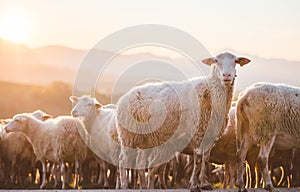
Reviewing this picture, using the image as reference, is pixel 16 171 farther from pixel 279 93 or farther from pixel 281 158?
pixel 279 93

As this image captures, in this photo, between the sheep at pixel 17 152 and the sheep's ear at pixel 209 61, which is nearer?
the sheep's ear at pixel 209 61

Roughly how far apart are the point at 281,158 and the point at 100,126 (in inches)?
199

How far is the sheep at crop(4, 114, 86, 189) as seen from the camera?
670 inches

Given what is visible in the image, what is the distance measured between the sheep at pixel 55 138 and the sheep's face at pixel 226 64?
20.3 feet

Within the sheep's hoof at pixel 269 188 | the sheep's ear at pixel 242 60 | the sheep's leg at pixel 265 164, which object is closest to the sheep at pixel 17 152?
the sheep's ear at pixel 242 60

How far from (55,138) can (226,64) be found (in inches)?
272

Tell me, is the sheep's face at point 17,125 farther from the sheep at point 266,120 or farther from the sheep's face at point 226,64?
the sheep at point 266,120

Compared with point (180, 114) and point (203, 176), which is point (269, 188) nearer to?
point (203, 176)

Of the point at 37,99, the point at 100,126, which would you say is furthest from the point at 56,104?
the point at 100,126

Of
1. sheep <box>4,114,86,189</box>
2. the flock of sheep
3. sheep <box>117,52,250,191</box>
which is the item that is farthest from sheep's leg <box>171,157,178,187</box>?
sheep <box>117,52,250,191</box>

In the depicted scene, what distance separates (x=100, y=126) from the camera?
55.3 ft

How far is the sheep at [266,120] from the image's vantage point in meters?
11.7

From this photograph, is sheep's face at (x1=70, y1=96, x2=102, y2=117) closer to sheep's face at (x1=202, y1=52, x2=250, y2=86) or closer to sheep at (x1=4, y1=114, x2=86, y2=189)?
sheep at (x1=4, y1=114, x2=86, y2=189)

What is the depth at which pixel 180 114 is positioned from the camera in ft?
40.7
